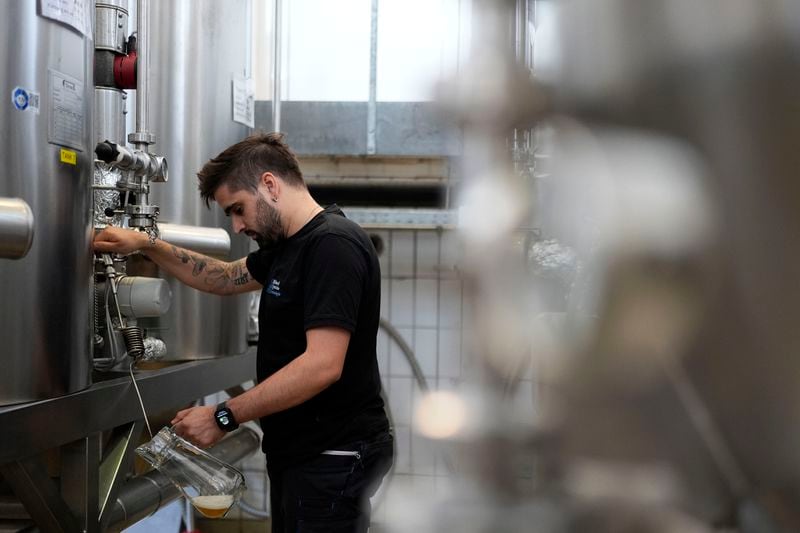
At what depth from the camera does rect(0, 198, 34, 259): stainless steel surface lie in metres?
0.93

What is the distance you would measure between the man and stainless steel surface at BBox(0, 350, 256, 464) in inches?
5.5

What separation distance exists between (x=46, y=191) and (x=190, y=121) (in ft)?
2.06

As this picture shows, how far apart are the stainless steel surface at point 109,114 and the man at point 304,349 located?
0.97 feet

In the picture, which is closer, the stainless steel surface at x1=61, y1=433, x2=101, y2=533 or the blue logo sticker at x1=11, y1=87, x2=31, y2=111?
the blue logo sticker at x1=11, y1=87, x2=31, y2=111

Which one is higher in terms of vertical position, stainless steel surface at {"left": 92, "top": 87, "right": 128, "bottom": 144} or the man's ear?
stainless steel surface at {"left": 92, "top": 87, "right": 128, "bottom": 144}

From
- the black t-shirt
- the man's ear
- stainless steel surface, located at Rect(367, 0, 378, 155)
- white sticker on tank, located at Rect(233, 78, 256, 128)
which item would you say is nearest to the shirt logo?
the black t-shirt

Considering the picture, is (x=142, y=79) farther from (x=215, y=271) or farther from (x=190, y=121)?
(x=215, y=271)

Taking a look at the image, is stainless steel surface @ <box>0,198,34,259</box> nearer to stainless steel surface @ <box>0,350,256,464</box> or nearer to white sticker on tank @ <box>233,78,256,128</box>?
stainless steel surface @ <box>0,350,256,464</box>

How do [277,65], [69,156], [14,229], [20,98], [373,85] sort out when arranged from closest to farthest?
[14,229] < [20,98] < [69,156] < [277,65] < [373,85]

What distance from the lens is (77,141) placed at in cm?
129

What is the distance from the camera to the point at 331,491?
1.42 m

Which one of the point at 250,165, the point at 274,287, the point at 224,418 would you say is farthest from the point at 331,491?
the point at 250,165

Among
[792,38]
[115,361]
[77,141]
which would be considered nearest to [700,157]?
[792,38]

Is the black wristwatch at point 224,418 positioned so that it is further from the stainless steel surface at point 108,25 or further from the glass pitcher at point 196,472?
the stainless steel surface at point 108,25
